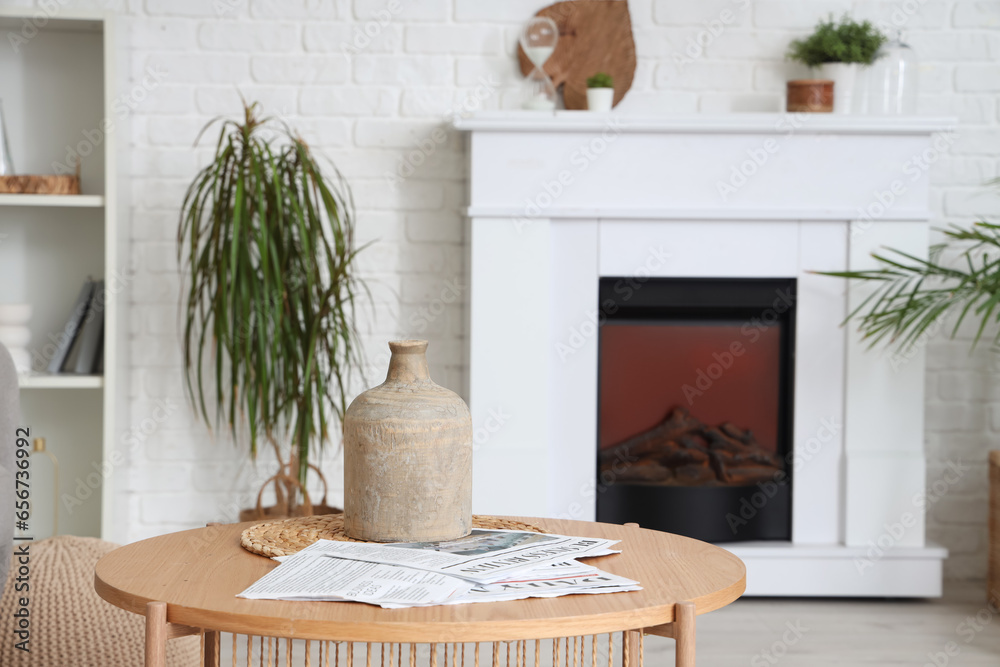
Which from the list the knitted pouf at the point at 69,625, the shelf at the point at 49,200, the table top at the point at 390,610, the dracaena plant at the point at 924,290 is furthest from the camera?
the shelf at the point at 49,200

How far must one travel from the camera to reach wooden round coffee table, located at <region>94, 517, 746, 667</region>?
3.17 feet

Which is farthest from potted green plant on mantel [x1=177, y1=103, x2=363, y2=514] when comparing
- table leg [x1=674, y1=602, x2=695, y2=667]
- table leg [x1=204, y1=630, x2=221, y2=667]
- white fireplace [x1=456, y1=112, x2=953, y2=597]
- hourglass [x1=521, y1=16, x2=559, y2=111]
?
table leg [x1=674, y1=602, x2=695, y2=667]

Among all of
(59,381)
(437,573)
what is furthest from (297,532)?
(59,381)

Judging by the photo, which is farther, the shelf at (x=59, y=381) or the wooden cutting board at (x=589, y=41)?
the wooden cutting board at (x=589, y=41)

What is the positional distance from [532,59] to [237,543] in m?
1.90

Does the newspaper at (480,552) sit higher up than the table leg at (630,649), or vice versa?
the newspaper at (480,552)

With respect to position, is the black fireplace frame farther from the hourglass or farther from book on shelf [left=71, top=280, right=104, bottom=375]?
book on shelf [left=71, top=280, right=104, bottom=375]

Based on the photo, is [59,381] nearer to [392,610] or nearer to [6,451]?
[6,451]

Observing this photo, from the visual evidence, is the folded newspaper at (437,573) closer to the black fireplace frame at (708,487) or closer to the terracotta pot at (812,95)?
the black fireplace frame at (708,487)

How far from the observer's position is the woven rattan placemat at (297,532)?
4.10 ft

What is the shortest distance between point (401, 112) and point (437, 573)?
209 cm

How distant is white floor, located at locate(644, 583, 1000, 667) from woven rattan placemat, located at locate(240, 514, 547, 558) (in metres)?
1.00

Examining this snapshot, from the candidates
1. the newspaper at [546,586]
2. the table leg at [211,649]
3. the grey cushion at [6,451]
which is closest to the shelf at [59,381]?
the grey cushion at [6,451]

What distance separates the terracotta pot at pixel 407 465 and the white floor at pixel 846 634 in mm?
1203
